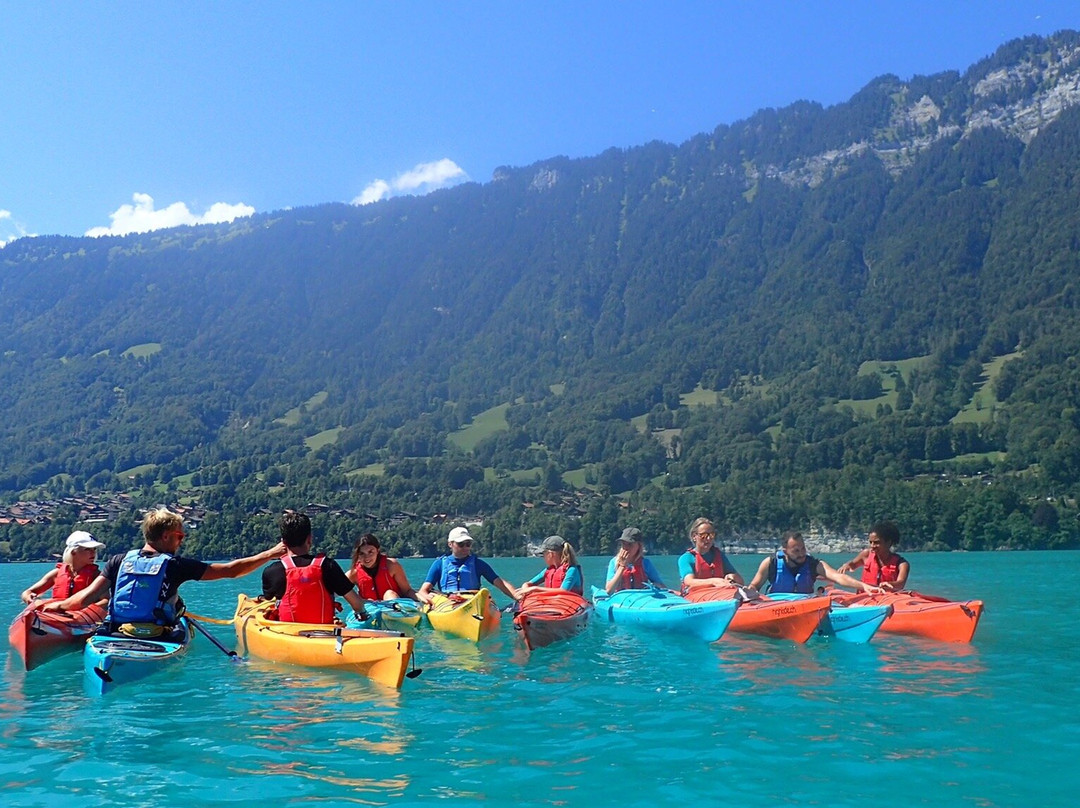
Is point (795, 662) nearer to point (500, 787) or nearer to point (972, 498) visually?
point (500, 787)

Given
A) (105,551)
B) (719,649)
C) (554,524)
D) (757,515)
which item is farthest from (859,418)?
(719,649)

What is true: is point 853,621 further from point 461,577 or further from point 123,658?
point 123,658

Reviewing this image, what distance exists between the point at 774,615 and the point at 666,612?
2.04 m

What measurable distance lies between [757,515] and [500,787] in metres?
141

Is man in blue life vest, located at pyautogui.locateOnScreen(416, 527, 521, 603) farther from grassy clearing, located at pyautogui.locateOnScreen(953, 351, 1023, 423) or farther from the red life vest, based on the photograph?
grassy clearing, located at pyautogui.locateOnScreen(953, 351, 1023, 423)

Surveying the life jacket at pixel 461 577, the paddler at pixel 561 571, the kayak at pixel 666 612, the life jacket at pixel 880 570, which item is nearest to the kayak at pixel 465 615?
the life jacket at pixel 461 577

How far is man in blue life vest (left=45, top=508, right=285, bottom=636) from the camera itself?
11.8 meters

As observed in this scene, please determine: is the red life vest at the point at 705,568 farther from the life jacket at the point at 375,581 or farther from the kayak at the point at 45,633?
the kayak at the point at 45,633

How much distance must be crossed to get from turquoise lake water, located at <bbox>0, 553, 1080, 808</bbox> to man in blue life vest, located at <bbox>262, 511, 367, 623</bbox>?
2.82 feet

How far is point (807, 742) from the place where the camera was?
9.49 m

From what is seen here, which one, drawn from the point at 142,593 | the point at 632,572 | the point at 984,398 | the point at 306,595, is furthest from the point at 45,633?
the point at 984,398

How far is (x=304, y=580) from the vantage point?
13.2 meters

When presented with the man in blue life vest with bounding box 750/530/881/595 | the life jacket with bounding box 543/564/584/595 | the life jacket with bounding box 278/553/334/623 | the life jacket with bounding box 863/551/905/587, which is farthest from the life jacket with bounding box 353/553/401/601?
the life jacket with bounding box 863/551/905/587

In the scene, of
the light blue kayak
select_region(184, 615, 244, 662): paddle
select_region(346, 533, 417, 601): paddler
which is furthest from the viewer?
select_region(346, 533, 417, 601): paddler
